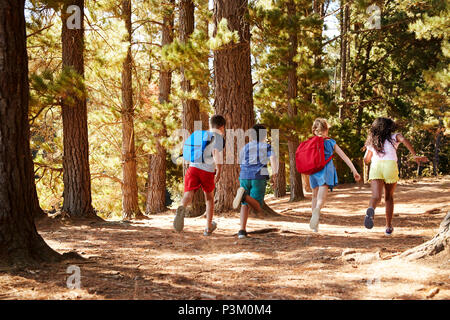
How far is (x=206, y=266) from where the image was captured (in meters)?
4.17

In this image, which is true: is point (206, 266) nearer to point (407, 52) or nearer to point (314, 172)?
point (314, 172)

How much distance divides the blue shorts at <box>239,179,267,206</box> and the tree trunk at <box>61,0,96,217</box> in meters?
3.77

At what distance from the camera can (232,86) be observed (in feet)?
27.0

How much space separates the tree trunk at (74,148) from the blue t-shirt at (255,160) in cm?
381

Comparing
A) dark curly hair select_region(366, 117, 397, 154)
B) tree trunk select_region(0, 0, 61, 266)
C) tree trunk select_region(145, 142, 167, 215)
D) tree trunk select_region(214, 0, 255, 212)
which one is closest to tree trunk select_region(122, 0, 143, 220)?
tree trunk select_region(145, 142, 167, 215)

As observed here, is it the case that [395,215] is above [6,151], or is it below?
below

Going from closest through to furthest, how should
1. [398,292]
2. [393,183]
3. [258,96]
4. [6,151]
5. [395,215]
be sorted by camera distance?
[398,292], [6,151], [393,183], [395,215], [258,96]


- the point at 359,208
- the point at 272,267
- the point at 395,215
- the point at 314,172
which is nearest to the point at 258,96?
the point at 359,208

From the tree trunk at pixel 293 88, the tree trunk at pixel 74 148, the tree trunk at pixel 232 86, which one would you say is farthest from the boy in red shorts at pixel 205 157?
the tree trunk at pixel 293 88

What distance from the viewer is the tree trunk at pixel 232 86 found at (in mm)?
8211

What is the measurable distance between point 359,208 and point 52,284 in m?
8.69

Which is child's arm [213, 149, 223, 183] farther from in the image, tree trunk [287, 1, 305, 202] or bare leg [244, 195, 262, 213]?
tree trunk [287, 1, 305, 202]

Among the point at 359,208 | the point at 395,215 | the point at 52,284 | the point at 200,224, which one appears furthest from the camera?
the point at 359,208

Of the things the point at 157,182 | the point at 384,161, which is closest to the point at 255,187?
the point at 384,161
